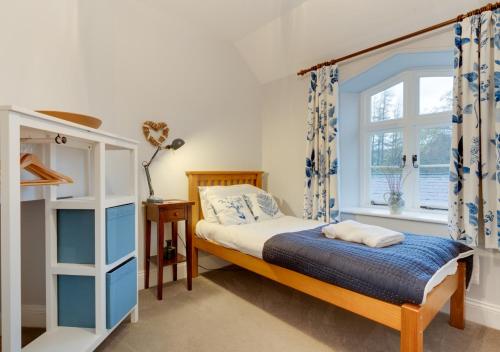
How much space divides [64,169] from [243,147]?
6.24 ft

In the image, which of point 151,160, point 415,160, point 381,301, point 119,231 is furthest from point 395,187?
point 119,231

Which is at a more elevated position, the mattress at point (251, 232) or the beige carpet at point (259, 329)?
the mattress at point (251, 232)

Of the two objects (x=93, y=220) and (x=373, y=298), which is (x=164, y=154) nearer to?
(x=93, y=220)

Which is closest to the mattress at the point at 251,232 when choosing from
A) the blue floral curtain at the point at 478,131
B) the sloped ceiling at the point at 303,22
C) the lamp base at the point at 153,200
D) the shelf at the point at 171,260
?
the shelf at the point at 171,260

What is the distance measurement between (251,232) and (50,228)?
4.35ft

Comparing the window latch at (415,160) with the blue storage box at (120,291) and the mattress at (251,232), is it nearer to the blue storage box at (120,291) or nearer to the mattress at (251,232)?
the mattress at (251,232)

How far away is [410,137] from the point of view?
2.73 m

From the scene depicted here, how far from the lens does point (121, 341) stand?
1747mm

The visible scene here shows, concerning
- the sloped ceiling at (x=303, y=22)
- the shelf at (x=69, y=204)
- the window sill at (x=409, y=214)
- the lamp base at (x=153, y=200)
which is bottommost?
the window sill at (x=409, y=214)

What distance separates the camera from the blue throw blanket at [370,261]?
52.4 inches

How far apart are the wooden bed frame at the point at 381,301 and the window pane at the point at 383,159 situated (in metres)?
1.20

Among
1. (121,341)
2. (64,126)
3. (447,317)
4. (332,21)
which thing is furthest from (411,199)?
(64,126)

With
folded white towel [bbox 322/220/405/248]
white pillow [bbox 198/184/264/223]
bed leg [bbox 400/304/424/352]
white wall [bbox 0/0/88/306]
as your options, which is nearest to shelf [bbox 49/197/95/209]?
white wall [bbox 0/0/88/306]

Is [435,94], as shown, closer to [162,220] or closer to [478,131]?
[478,131]
